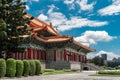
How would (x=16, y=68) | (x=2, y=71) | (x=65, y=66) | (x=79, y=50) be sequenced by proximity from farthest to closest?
(x=79, y=50), (x=65, y=66), (x=16, y=68), (x=2, y=71)

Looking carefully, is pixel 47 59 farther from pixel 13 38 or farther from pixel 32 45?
pixel 13 38

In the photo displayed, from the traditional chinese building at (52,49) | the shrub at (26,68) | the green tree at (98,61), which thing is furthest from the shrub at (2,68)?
the green tree at (98,61)

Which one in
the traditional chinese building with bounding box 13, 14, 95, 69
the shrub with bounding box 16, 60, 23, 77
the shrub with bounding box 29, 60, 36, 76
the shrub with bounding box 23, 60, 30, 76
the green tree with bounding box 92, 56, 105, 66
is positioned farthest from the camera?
the green tree with bounding box 92, 56, 105, 66

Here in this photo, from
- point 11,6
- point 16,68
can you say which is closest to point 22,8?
point 11,6

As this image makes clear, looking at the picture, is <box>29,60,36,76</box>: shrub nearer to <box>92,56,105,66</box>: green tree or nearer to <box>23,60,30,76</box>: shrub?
<box>23,60,30,76</box>: shrub

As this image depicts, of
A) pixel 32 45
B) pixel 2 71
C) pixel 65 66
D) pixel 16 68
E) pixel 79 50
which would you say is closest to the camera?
pixel 2 71

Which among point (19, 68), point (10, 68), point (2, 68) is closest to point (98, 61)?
point (19, 68)

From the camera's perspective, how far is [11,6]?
31953 millimetres

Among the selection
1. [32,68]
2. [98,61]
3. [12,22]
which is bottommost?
[32,68]

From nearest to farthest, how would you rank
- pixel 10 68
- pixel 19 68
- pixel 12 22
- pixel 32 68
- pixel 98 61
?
1. pixel 10 68
2. pixel 19 68
3. pixel 32 68
4. pixel 12 22
5. pixel 98 61

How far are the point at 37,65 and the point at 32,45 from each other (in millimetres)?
19098

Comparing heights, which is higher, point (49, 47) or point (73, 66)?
point (49, 47)

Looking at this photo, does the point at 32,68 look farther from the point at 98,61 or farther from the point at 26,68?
the point at 98,61

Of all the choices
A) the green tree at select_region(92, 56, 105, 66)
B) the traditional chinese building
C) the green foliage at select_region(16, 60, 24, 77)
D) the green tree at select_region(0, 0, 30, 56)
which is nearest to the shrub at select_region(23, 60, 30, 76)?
the green foliage at select_region(16, 60, 24, 77)
